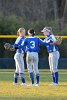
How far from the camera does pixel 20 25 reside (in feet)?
129

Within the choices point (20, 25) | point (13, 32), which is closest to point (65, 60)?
point (13, 32)

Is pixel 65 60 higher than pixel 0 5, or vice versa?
pixel 0 5

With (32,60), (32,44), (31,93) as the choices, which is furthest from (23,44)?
(31,93)

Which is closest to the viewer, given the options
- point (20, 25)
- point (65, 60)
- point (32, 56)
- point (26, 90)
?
point (26, 90)

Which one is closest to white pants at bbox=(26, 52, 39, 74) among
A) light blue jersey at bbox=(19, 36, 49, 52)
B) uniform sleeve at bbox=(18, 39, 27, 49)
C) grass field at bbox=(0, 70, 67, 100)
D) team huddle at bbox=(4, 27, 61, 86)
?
team huddle at bbox=(4, 27, 61, 86)

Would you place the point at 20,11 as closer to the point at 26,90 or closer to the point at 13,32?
the point at 13,32

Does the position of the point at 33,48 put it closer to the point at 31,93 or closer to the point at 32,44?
the point at 32,44

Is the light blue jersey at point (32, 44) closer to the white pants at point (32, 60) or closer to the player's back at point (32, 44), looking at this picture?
the player's back at point (32, 44)

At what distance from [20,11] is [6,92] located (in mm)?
32846

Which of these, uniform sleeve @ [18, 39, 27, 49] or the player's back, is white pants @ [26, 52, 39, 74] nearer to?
the player's back

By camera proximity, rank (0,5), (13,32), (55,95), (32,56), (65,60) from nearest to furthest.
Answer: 1. (55,95)
2. (32,56)
3. (65,60)
4. (13,32)
5. (0,5)

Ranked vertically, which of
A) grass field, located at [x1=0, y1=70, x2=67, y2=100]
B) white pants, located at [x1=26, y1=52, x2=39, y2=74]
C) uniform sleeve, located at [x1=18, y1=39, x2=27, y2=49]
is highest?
uniform sleeve, located at [x1=18, y1=39, x2=27, y2=49]

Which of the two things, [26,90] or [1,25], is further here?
[1,25]

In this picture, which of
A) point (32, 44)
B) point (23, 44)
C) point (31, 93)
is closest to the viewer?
point (31, 93)
